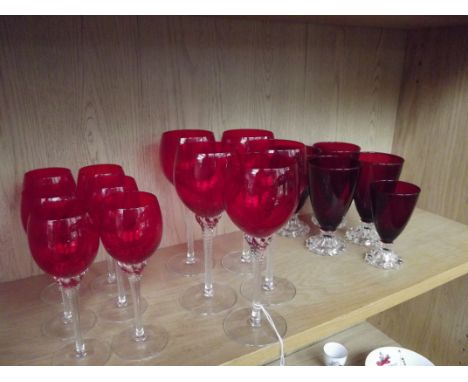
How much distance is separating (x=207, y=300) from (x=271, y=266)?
0.13 m

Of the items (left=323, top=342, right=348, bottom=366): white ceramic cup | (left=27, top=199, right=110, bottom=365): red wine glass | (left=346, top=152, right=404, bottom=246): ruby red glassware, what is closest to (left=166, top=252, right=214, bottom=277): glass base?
(left=27, top=199, right=110, bottom=365): red wine glass

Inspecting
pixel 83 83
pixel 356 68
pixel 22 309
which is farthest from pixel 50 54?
pixel 356 68

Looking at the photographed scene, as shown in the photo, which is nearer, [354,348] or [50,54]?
[50,54]

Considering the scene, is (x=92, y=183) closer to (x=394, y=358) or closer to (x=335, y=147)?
(x=335, y=147)

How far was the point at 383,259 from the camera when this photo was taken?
707mm

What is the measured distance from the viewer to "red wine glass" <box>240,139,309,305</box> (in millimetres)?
623

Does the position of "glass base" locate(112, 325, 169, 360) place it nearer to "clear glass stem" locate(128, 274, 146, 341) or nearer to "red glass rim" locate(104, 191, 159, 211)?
"clear glass stem" locate(128, 274, 146, 341)

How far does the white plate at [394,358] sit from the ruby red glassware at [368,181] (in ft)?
1.06

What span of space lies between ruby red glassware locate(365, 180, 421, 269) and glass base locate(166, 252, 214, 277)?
301 millimetres

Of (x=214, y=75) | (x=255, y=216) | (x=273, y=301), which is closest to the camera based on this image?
(x=255, y=216)

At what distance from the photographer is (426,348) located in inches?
40.2
